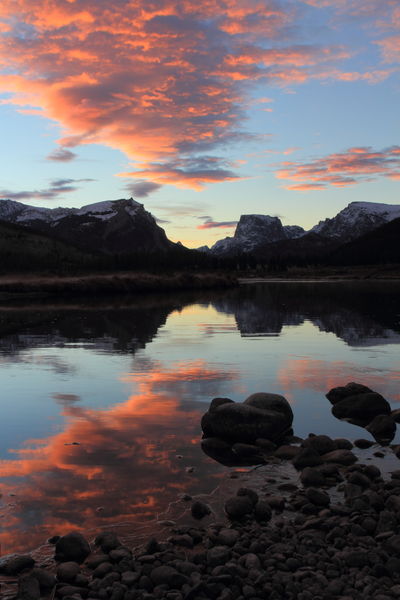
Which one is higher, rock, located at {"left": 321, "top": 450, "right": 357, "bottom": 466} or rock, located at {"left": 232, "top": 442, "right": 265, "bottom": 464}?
rock, located at {"left": 321, "top": 450, "right": 357, "bottom": 466}

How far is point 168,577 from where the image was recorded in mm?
8109

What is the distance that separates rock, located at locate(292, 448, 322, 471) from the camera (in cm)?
1324

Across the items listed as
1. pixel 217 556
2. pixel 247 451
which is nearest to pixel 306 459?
pixel 247 451

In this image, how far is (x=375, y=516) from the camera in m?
10.1

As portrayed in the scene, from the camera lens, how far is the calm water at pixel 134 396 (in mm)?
11445

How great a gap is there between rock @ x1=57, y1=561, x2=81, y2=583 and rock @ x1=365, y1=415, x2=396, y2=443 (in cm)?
1029

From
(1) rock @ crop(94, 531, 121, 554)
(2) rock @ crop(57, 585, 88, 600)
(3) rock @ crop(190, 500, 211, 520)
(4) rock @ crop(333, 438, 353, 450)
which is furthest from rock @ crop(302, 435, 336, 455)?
Answer: (2) rock @ crop(57, 585, 88, 600)

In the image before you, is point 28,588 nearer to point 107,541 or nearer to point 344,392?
point 107,541

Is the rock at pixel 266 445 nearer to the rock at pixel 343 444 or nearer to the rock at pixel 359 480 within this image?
the rock at pixel 343 444

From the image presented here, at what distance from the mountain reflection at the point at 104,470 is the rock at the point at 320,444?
293 centimetres

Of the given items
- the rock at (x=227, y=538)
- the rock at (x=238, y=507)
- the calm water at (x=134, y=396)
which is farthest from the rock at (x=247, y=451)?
Answer: the rock at (x=227, y=538)

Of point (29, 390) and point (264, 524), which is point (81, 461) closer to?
point (264, 524)

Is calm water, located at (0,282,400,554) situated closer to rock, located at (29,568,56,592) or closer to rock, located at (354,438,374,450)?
rock, located at (354,438,374,450)

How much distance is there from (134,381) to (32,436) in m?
7.76
